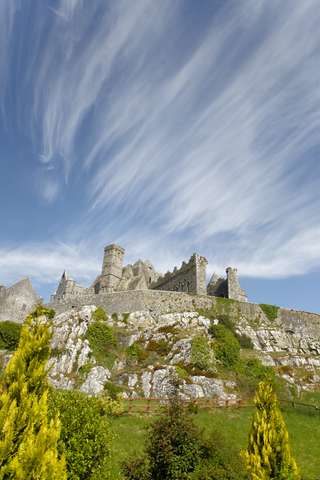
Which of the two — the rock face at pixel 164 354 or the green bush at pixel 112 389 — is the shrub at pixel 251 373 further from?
the green bush at pixel 112 389

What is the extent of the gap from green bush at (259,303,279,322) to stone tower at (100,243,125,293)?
90.3ft

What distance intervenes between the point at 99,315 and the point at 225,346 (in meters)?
17.6

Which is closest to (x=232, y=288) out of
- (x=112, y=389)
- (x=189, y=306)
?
(x=189, y=306)

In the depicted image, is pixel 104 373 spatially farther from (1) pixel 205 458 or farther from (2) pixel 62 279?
(2) pixel 62 279

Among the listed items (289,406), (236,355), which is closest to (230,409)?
(289,406)

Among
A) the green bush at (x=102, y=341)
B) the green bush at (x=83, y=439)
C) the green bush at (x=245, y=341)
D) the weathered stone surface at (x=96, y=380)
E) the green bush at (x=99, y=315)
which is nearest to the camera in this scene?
the green bush at (x=83, y=439)

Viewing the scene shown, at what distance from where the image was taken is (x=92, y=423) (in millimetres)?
13500

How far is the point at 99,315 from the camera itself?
45.8 meters

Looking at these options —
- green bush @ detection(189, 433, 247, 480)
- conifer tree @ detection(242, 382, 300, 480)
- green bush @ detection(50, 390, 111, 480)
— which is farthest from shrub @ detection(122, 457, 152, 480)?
conifer tree @ detection(242, 382, 300, 480)

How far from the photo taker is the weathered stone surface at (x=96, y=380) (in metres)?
31.7

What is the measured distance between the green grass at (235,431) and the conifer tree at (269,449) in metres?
6.49

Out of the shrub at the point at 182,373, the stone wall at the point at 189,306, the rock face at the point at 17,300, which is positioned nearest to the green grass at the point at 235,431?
the shrub at the point at 182,373

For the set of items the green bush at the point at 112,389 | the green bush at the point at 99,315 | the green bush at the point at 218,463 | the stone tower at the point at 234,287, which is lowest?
the green bush at the point at 218,463

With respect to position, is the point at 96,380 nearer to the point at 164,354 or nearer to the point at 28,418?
the point at 164,354
